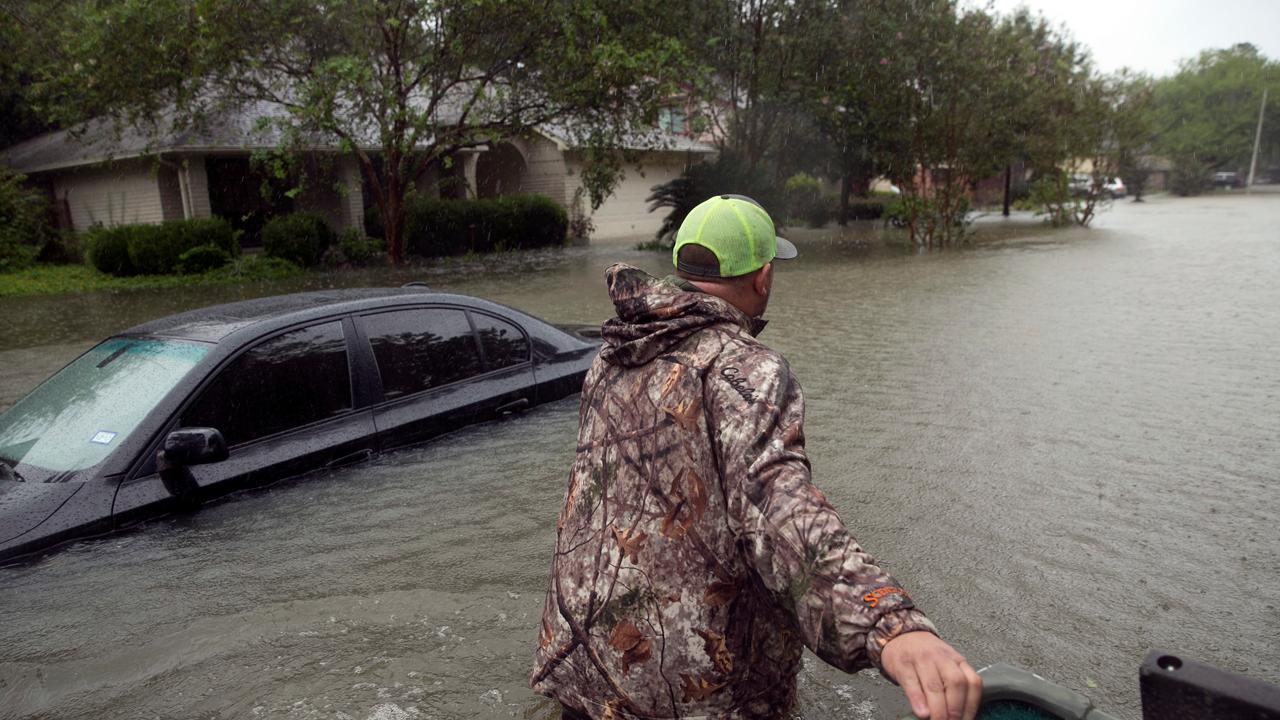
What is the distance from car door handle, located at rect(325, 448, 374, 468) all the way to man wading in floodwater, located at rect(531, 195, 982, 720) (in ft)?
10.9

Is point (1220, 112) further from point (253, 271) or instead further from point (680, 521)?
point (680, 521)

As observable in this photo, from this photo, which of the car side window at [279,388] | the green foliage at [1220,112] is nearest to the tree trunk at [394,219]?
the car side window at [279,388]

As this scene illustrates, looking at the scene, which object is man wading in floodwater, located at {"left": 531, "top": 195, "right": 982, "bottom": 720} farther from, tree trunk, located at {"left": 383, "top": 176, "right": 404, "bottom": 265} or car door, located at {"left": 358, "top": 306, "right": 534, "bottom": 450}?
tree trunk, located at {"left": 383, "top": 176, "right": 404, "bottom": 265}

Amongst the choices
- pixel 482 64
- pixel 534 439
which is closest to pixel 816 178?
pixel 482 64

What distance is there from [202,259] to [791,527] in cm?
2147

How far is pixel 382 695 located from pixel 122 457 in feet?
6.16

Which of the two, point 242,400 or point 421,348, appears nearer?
point 242,400

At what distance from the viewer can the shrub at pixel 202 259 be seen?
20.4 metres

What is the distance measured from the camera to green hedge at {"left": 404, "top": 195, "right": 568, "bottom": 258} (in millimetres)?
24766

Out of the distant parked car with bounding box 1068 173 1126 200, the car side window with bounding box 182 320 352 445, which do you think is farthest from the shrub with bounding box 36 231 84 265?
the distant parked car with bounding box 1068 173 1126 200

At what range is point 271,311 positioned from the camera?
210 inches

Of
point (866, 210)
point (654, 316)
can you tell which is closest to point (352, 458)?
point (654, 316)

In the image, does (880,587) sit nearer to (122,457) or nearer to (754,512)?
(754,512)

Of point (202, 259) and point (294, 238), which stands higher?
point (294, 238)
